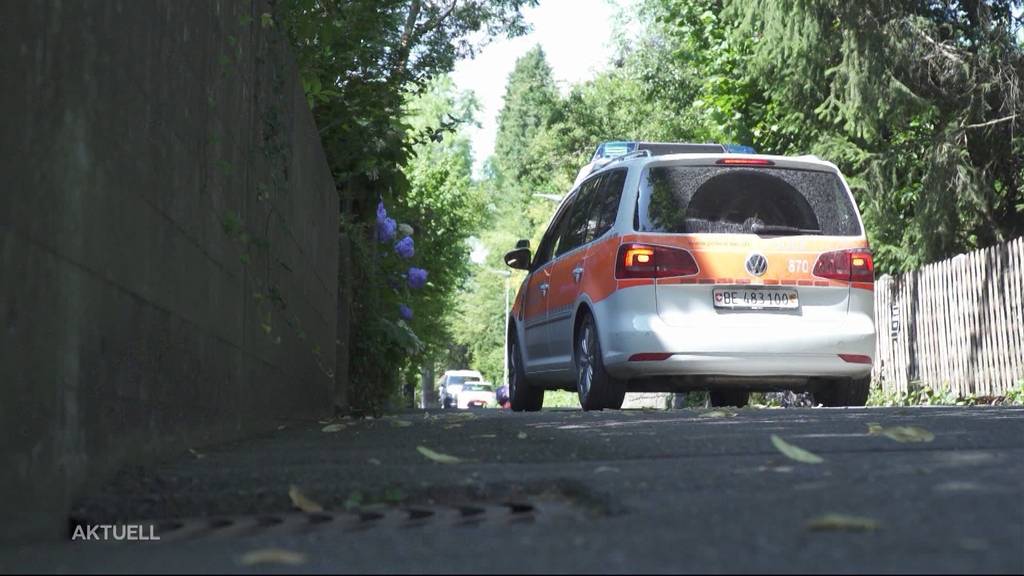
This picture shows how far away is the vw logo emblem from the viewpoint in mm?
10266

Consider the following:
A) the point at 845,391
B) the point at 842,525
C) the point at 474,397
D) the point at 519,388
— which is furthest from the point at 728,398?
the point at 474,397

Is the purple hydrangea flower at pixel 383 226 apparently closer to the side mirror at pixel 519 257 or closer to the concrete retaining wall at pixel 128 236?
the side mirror at pixel 519 257

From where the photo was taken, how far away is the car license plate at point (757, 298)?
1029cm

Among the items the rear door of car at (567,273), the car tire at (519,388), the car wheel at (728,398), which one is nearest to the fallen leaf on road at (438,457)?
the rear door of car at (567,273)

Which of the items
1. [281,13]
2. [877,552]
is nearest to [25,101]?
[877,552]

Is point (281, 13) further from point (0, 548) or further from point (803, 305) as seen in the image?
point (0, 548)

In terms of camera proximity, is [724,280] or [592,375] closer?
[724,280]

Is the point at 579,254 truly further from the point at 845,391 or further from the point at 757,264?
the point at 845,391

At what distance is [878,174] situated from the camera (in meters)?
21.6

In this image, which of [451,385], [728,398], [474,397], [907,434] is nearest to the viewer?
[907,434]

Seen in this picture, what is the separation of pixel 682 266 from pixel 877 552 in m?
7.38

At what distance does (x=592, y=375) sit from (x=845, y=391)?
5.88 ft

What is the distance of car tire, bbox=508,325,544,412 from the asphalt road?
7.17 m

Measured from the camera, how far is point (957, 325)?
59.6 feet
